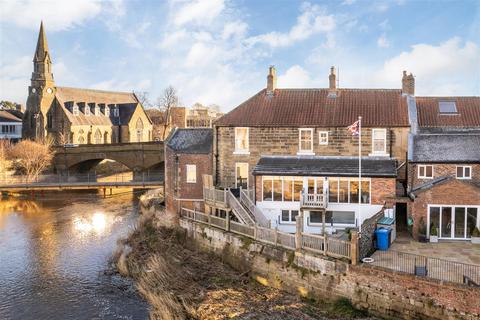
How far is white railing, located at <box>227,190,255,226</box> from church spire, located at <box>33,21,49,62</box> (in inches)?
2546

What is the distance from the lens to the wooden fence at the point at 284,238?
2044 centimetres

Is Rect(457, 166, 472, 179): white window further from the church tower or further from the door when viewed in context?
the church tower

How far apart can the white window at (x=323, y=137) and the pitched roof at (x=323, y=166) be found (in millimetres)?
968

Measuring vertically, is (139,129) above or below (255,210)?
above

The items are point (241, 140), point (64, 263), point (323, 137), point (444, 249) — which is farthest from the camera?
point (241, 140)

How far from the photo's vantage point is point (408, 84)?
30859mm

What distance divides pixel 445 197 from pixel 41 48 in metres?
74.8

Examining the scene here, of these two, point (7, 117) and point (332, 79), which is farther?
point (7, 117)

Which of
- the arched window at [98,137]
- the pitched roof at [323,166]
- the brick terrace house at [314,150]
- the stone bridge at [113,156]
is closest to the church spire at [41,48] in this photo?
the arched window at [98,137]

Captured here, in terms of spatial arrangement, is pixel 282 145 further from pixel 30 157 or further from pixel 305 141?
pixel 30 157

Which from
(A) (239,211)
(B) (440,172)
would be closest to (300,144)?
(A) (239,211)

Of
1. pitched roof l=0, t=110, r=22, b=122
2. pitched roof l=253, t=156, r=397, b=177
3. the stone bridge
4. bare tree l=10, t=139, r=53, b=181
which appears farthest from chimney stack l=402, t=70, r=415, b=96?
pitched roof l=0, t=110, r=22, b=122

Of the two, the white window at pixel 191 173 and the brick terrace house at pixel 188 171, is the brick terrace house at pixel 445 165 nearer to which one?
the brick terrace house at pixel 188 171

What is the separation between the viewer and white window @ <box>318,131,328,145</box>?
2958 centimetres
